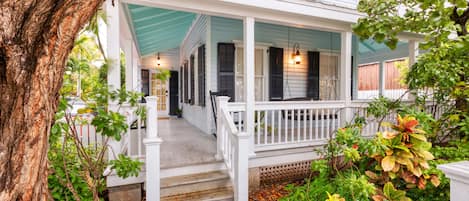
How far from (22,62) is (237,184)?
8.80ft

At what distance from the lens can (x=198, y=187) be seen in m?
3.29

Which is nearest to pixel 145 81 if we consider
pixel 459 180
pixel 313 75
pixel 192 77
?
pixel 192 77

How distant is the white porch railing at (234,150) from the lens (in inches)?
122

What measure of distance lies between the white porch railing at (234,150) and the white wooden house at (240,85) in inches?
0.5

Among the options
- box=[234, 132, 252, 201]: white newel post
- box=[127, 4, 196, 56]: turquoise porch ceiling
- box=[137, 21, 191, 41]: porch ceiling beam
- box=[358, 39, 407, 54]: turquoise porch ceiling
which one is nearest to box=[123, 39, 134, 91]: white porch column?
box=[127, 4, 196, 56]: turquoise porch ceiling

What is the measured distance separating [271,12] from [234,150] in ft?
7.32

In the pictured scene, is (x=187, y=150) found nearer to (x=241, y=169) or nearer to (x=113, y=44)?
(x=241, y=169)

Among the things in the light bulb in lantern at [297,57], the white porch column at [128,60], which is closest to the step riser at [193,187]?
the white porch column at [128,60]

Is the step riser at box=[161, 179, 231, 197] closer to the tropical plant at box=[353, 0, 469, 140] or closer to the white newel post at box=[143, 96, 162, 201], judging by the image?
the white newel post at box=[143, 96, 162, 201]

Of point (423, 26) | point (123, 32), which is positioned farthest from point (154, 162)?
point (423, 26)

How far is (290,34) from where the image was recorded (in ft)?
21.5

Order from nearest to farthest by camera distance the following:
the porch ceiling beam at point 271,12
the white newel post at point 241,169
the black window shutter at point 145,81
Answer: the white newel post at point 241,169 → the porch ceiling beam at point 271,12 → the black window shutter at point 145,81

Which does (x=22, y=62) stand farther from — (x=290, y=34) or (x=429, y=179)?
(x=290, y=34)

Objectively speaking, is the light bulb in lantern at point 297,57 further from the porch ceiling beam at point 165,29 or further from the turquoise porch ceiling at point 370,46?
the turquoise porch ceiling at point 370,46
